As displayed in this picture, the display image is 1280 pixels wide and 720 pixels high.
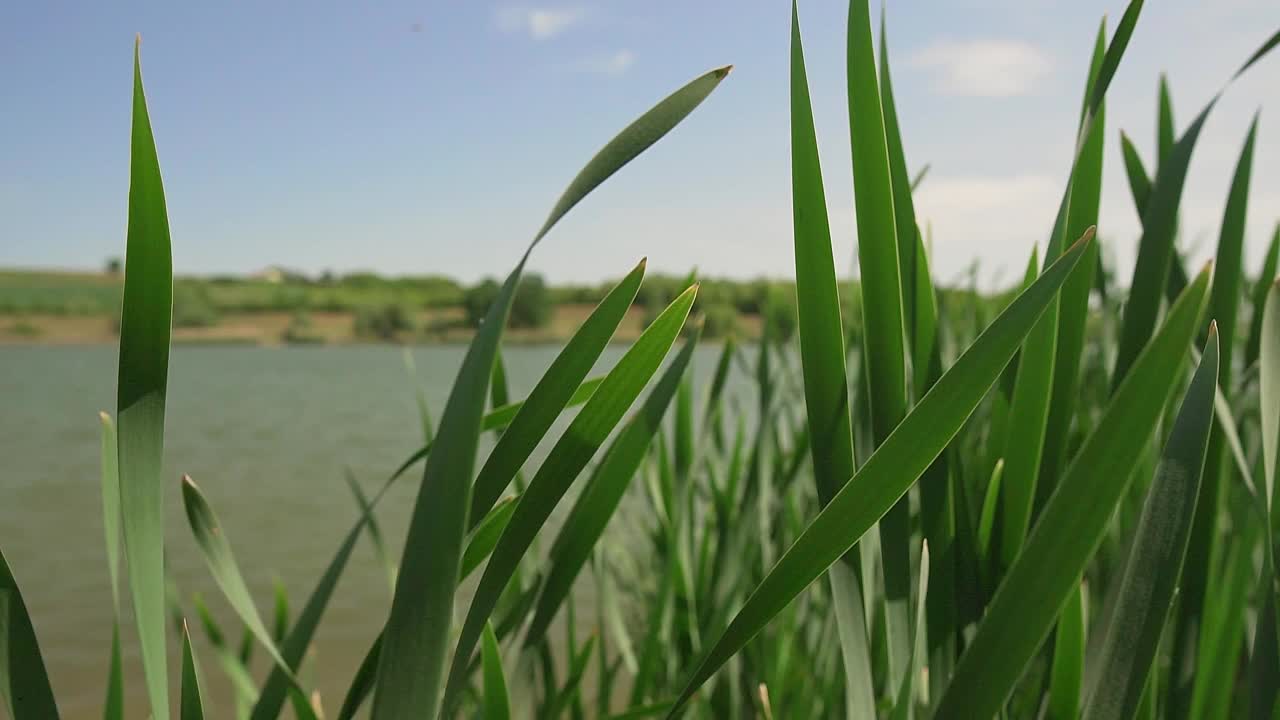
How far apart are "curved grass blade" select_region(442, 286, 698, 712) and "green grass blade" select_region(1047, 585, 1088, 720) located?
14 cm

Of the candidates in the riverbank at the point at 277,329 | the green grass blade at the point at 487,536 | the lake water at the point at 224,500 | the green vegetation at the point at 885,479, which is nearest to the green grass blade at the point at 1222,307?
the green vegetation at the point at 885,479

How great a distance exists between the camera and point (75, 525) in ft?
9.46

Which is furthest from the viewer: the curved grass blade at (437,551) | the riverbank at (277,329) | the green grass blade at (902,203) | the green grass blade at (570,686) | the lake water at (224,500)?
the riverbank at (277,329)

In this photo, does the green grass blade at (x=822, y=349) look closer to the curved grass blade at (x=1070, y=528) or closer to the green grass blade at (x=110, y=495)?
the curved grass blade at (x=1070, y=528)

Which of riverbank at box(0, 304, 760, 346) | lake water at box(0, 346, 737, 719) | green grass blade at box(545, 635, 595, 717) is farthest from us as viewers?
riverbank at box(0, 304, 760, 346)

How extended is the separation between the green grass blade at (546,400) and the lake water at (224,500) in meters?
0.73

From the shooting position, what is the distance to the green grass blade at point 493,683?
0.71ft

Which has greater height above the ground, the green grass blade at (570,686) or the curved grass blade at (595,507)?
the curved grass blade at (595,507)

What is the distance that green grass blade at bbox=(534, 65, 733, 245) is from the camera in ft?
0.53

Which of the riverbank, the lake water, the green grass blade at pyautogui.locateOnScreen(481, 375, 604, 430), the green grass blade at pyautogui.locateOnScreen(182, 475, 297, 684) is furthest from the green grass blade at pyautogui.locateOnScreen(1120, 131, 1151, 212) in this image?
the riverbank

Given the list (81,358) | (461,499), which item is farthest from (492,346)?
(81,358)

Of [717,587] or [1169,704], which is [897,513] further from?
[717,587]

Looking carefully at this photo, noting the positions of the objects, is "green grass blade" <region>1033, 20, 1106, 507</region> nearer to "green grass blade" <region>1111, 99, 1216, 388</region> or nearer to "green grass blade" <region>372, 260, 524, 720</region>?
"green grass blade" <region>1111, 99, 1216, 388</region>

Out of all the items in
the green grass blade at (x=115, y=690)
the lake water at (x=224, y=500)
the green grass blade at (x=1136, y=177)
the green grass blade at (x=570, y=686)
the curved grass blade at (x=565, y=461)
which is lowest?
the lake water at (x=224, y=500)
